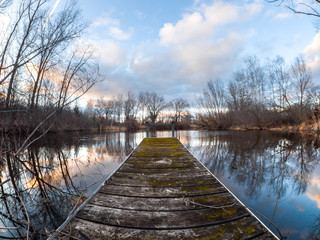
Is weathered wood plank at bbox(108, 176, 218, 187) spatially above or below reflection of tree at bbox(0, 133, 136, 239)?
above

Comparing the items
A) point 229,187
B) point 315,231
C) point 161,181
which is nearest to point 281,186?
point 229,187

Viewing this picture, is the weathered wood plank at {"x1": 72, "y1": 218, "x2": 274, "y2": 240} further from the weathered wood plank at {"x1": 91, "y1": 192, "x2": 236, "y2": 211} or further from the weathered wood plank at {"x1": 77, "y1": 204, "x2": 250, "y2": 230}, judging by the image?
the weathered wood plank at {"x1": 91, "y1": 192, "x2": 236, "y2": 211}

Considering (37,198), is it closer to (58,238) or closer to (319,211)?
(58,238)

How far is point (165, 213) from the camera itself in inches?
69.3

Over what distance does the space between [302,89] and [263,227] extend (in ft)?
90.7

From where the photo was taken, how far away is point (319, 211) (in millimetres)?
2809

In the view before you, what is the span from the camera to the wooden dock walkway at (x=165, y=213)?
1427 millimetres

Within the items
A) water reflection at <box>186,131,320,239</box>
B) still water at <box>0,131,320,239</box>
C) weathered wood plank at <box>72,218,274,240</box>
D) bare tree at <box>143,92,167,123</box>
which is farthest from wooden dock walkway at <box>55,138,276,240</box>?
bare tree at <box>143,92,167,123</box>

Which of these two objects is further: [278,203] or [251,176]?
[251,176]

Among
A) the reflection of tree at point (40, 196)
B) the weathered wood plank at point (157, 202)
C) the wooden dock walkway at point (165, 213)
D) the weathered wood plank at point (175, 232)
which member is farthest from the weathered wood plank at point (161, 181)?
the weathered wood plank at point (175, 232)

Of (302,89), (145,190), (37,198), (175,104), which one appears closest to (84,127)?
(175,104)

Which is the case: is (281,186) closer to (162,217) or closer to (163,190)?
(163,190)

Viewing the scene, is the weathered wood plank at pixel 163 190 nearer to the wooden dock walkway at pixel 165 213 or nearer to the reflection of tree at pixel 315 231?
the wooden dock walkway at pixel 165 213

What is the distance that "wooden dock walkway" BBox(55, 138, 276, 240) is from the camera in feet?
4.68
